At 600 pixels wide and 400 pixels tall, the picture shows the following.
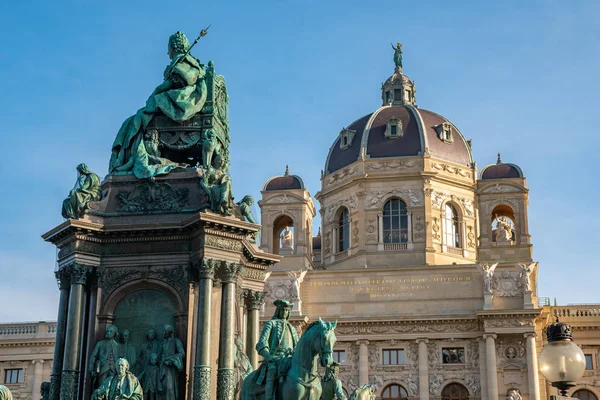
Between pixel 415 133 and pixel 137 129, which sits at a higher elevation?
pixel 415 133

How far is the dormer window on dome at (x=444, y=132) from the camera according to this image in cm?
7312

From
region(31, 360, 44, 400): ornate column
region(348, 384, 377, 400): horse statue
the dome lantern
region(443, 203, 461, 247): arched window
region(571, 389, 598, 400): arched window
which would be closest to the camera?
region(348, 384, 377, 400): horse statue

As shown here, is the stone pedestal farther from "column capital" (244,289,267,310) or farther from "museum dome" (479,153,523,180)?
"museum dome" (479,153,523,180)

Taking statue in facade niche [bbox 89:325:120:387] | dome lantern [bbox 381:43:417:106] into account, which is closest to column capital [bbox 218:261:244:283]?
statue in facade niche [bbox 89:325:120:387]

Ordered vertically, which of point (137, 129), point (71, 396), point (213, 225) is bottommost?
point (71, 396)

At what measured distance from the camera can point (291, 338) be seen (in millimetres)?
17297

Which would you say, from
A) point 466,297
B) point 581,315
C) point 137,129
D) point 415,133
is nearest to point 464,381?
point 466,297

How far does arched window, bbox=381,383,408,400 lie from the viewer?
200 feet

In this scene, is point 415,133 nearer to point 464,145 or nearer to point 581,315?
point 464,145

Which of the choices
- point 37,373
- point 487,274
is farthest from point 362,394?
point 37,373

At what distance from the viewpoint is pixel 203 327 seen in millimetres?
18094

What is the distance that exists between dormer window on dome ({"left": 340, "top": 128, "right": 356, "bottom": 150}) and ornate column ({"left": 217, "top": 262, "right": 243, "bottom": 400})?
181 ft

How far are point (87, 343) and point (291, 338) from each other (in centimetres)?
432

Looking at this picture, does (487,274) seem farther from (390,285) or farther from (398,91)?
(398,91)
